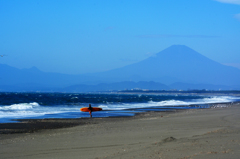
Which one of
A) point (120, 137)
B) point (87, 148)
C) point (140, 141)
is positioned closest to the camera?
point (87, 148)

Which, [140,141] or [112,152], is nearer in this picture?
[112,152]

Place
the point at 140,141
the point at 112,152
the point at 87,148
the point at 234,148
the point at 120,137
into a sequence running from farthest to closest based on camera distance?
1. the point at 120,137
2. the point at 140,141
3. the point at 87,148
4. the point at 112,152
5. the point at 234,148

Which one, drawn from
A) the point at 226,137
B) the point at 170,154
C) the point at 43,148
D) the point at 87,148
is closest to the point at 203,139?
the point at 226,137

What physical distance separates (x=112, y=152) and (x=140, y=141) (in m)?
2.01

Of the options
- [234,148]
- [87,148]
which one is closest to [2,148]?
[87,148]

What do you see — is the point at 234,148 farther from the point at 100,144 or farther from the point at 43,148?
the point at 43,148

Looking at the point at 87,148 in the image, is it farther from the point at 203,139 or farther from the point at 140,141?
the point at 203,139

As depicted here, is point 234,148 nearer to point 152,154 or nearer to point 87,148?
point 152,154

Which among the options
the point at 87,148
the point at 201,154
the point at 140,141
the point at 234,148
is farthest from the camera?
the point at 140,141

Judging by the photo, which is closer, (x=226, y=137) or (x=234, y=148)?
(x=234, y=148)

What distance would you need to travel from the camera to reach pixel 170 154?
7.83m

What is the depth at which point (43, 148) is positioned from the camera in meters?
9.86

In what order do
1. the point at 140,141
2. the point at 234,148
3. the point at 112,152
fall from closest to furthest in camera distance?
the point at 234,148
the point at 112,152
the point at 140,141

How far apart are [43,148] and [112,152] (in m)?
2.68
